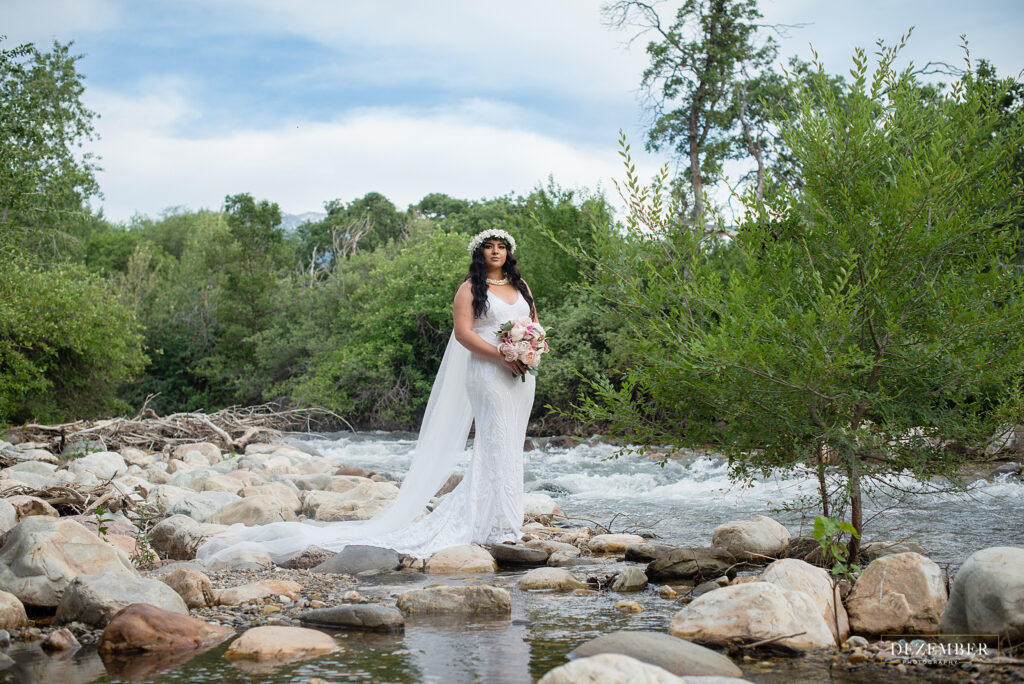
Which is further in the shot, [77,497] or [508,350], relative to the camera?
[77,497]

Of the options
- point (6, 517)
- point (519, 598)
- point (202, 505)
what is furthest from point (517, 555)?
point (6, 517)

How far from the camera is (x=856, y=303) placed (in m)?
5.26

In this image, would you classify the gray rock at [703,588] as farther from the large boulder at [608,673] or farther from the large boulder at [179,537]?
the large boulder at [179,537]

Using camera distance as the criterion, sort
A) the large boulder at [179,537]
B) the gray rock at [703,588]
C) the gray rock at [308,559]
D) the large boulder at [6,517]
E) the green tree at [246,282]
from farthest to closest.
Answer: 1. the green tree at [246,282]
2. the large boulder at [179,537]
3. the gray rock at [308,559]
4. the large boulder at [6,517]
5. the gray rock at [703,588]

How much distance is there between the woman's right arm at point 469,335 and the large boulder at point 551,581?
6.80ft

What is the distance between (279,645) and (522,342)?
373cm

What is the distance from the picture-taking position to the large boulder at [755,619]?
14.0ft

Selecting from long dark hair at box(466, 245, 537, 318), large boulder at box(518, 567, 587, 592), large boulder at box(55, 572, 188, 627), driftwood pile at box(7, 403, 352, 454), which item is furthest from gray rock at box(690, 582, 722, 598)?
driftwood pile at box(7, 403, 352, 454)

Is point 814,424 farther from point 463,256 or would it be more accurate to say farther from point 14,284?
point 463,256

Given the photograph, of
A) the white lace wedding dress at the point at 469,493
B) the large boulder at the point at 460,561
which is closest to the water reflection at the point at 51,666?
the white lace wedding dress at the point at 469,493

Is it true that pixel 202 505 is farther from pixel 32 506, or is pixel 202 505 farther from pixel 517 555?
pixel 517 555

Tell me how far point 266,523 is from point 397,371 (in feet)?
74.6

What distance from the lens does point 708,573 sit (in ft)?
20.4

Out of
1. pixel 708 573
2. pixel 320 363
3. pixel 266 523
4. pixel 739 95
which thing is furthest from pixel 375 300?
pixel 708 573
